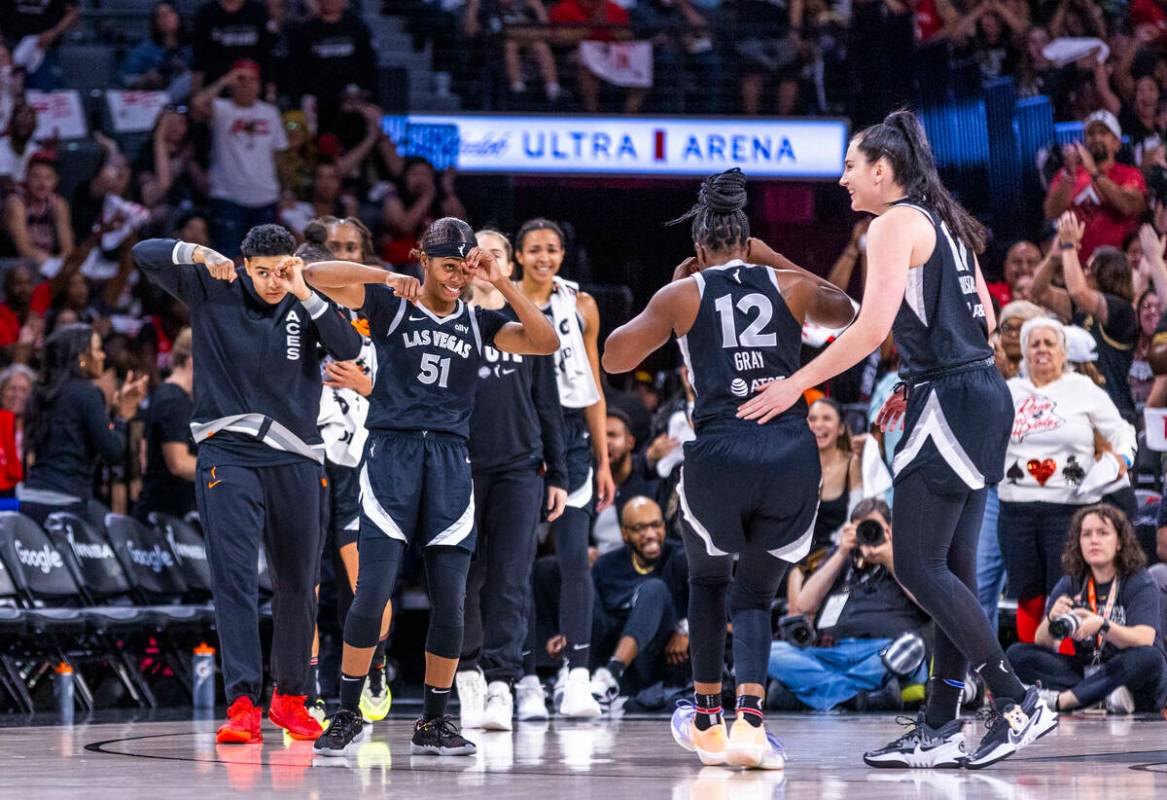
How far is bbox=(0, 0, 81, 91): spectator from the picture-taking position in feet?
51.2

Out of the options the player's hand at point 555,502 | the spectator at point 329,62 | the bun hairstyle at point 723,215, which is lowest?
the player's hand at point 555,502

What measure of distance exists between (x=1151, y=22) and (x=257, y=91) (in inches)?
300

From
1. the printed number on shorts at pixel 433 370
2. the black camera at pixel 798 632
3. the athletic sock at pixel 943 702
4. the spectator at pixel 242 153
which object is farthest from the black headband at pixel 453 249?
the spectator at pixel 242 153

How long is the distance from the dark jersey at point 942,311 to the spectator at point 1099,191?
670 centimetres

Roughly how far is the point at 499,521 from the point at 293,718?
1.27 metres

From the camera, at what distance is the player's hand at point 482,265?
5.85 metres

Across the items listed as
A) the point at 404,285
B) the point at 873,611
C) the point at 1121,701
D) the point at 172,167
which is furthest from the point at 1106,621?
the point at 172,167

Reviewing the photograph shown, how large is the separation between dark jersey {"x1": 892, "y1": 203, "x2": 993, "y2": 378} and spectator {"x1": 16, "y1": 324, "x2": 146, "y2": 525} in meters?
5.41

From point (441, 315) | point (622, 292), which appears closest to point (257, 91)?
point (622, 292)

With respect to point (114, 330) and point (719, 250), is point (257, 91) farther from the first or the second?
point (719, 250)

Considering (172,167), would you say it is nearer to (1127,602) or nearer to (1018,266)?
(1018,266)

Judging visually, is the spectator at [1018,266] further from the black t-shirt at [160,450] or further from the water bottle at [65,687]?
the water bottle at [65,687]

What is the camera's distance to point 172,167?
14523 mm

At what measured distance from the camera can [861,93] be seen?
1470cm
